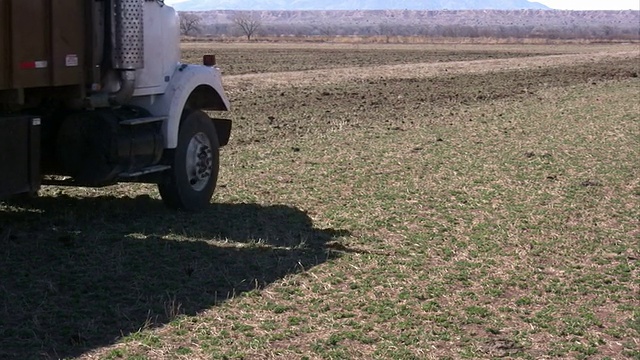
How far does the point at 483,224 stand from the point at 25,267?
447 centimetres

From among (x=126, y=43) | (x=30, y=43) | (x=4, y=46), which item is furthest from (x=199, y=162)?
(x=4, y=46)

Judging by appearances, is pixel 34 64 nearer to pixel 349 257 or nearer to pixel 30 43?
pixel 30 43

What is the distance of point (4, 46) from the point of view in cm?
909

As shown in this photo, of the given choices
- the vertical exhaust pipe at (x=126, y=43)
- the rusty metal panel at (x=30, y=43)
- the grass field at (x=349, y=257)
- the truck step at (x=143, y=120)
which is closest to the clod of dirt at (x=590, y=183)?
the grass field at (x=349, y=257)

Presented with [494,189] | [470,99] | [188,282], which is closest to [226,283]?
[188,282]

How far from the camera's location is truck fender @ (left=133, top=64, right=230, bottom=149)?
36.9 feet

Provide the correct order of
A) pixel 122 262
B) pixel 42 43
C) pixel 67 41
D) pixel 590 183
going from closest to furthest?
pixel 122 262
pixel 42 43
pixel 67 41
pixel 590 183

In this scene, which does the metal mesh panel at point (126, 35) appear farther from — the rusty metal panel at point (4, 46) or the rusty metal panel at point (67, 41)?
the rusty metal panel at point (4, 46)

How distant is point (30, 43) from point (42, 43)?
0.20m

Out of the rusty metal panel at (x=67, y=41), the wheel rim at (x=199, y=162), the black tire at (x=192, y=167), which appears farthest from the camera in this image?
the wheel rim at (x=199, y=162)

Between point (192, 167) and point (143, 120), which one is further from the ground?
point (143, 120)

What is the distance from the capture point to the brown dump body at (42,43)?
30.1 ft

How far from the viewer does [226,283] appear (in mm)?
8781

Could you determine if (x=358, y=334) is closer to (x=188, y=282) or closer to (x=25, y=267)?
(x=188, y=282)
